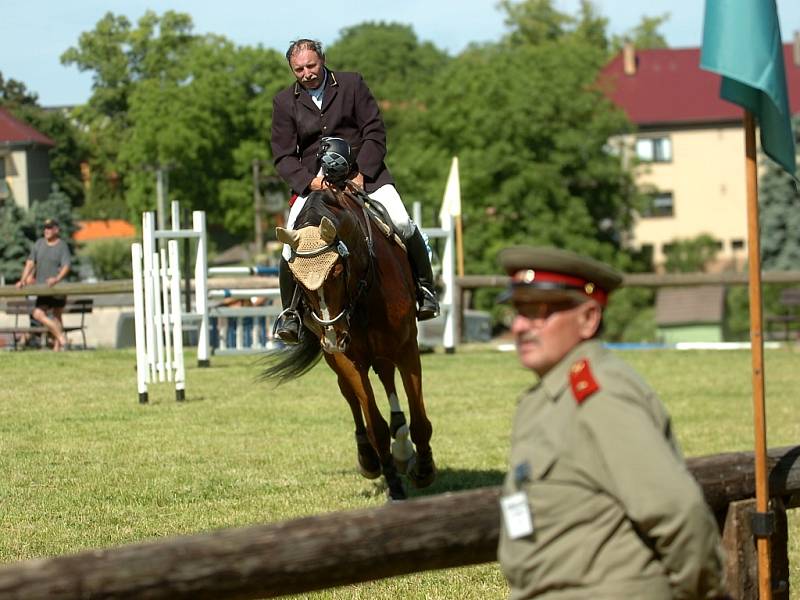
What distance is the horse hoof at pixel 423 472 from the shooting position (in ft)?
34.0

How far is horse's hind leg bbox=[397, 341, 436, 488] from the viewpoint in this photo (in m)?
10.3

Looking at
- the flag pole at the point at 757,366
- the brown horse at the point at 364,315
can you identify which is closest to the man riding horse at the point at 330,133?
the brown horse at the point at 364,315

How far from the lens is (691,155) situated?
293 feet

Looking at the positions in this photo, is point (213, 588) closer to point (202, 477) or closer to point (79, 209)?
point (202, 477)

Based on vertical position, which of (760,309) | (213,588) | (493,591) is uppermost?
(760,309)

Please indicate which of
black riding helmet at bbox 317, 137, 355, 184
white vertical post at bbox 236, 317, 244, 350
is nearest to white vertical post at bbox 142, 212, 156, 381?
black riding helmet at bbox 317, 137, 355, 184

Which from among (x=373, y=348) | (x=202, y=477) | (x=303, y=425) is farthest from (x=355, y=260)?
(x=303, y=425)

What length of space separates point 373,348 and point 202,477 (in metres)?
1.74

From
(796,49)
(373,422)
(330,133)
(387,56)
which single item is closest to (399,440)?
(373,422)

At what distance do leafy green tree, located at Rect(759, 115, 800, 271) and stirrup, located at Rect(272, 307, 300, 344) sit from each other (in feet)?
183

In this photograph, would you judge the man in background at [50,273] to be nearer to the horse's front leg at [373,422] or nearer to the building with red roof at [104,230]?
the horse's front leg at [373,422]

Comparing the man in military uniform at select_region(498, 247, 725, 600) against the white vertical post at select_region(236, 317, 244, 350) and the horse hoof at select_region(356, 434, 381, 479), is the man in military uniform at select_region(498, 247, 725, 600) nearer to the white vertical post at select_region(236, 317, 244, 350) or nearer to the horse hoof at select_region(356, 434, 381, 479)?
the horse hoof at select_region(356, 434, 381, 479)

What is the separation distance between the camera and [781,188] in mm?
64625

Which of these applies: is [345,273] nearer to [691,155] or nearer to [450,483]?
[450,483]
